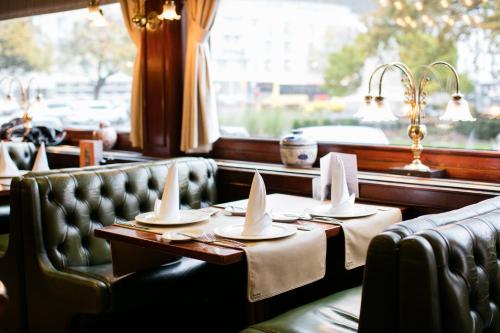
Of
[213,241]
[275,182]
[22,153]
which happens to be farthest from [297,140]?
[22,153]

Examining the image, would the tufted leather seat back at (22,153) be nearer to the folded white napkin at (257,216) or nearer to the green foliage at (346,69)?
the green foliage at (346,69)

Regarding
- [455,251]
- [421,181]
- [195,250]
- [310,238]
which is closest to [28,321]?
[195,250]

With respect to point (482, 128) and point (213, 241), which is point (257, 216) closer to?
point (213, 241)

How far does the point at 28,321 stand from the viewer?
3.51m

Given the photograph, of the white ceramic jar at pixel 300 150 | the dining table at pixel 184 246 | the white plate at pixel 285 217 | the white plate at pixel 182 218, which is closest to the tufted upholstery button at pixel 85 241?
the dining table at pixel 184 246

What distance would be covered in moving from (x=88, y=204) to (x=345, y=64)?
201cm

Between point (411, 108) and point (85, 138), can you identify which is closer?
point (411, 108)

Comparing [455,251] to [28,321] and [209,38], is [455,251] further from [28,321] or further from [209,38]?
[209,38]

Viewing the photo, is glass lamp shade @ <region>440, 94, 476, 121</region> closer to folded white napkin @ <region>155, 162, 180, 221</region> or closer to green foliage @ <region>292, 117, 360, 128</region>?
green foliage @ <region>292, 117, 360, 128</region>

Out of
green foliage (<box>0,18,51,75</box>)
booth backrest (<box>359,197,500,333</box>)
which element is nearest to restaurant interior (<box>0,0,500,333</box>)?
booth backrest (<box>359,197,500,333</box>)

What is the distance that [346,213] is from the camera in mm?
3184

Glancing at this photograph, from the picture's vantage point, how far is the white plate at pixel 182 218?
303 centimetres

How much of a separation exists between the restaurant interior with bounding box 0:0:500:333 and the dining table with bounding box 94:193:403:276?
0.4 inches

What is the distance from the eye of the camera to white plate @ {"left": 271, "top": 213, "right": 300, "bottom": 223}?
306 centimetres
